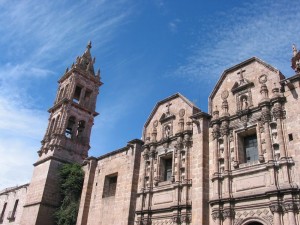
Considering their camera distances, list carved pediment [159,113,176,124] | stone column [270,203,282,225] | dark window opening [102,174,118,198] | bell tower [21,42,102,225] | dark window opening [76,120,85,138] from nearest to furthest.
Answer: stone column [270,203,282,225], carved pediment [159,113,176,124], dark window opening [102,174,118,198], bell tower [21,42,102,225], dark window opening [76,120,85,138]

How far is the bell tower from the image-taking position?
25.6 meters

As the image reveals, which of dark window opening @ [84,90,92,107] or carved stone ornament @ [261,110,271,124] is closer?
carved stone ornament @ [261,110,271,124]

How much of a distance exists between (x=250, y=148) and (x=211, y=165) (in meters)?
2.01

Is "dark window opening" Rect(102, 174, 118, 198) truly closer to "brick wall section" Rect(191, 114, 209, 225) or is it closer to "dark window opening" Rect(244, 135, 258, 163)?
"brick wall section" Rect(191, 114, 209, 225)

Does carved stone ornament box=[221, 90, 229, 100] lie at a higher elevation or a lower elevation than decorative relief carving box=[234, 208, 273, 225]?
higher

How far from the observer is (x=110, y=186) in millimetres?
22438

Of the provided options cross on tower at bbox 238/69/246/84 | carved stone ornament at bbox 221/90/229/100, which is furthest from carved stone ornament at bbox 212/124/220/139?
cross on tower at bbox 238/69/246/84

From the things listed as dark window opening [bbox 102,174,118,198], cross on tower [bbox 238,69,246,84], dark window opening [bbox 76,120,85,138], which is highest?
dark window opening [bbox 76,120,85,138]

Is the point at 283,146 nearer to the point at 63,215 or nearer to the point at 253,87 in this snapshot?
the point at 253,87

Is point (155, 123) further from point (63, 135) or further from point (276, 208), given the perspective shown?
point (63, 135)

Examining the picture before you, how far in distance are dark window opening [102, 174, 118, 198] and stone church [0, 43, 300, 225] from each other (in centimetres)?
7

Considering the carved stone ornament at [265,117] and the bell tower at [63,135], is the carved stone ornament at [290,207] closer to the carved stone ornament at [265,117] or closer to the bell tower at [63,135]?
the carved stone ornament at [265,117]

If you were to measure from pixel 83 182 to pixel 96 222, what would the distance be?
4.66 m

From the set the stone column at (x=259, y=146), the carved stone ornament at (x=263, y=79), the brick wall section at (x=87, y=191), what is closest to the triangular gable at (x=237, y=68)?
the carved stone ornament at (x=263, y=79)
